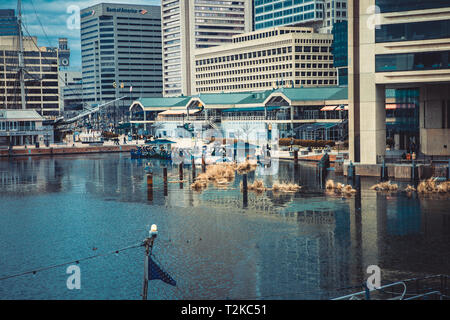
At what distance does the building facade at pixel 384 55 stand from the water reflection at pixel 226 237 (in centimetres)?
576

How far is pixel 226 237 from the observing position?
36.8m

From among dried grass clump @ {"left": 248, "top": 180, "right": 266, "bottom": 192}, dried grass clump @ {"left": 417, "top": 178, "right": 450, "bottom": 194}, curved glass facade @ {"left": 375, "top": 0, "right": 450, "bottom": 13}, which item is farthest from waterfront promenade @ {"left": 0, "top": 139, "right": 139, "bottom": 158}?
dried grass clump @ {"left": 417, "top": 178, "right": 450, "bottom": 194}

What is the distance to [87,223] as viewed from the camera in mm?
42906

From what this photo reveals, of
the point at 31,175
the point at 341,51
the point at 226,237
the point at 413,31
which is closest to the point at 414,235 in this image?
the point at 226,237

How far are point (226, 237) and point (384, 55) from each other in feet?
107

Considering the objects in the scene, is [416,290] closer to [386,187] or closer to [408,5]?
[386,187]

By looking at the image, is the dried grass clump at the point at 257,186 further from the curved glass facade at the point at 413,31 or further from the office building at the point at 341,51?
the office building at the point at 341,51

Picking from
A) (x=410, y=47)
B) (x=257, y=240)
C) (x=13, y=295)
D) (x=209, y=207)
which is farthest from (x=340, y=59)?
(x=13, y=295)

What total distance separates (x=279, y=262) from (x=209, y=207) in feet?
59.6

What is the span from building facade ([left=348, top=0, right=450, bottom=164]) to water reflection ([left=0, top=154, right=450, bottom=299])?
5759mm

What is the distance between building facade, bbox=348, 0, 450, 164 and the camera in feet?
196

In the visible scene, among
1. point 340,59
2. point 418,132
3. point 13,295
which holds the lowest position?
point 13,295
